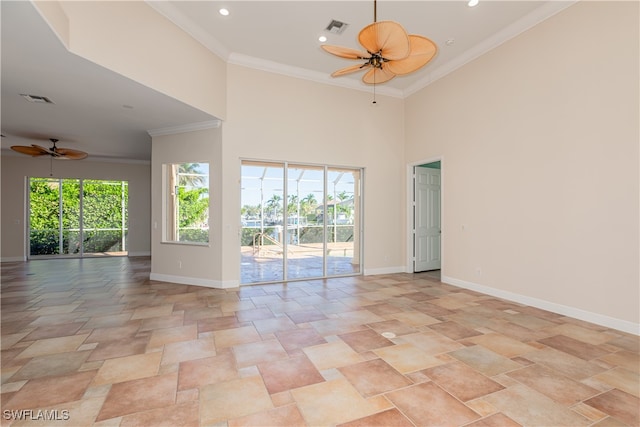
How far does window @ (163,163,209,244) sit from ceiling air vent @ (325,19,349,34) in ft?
10.3

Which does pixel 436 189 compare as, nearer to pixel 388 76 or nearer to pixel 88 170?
pixel 388 76

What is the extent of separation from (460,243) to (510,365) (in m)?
3.07

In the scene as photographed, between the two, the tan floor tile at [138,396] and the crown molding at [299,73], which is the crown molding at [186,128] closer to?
the crown molding at [299,73]

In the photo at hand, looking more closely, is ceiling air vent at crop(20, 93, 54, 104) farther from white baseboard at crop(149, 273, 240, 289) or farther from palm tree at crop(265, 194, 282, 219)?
palm tree at crop(265, 194, 282, 219)

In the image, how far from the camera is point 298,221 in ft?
19.5

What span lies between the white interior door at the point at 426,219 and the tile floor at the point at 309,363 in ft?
7.17

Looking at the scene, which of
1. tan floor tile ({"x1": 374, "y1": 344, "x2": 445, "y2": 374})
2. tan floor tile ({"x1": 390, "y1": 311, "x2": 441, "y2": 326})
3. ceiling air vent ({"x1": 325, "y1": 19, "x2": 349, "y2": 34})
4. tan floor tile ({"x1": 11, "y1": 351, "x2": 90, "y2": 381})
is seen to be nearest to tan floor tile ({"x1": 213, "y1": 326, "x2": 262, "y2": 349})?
tan floor tile ({"x1": 11, "y1": 351, "x2": 90, "y2": 381})

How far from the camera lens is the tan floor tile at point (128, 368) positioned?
2412mm

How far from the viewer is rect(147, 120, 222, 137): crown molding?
533 cm

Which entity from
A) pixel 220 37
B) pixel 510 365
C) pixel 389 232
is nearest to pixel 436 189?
pixel 389 232

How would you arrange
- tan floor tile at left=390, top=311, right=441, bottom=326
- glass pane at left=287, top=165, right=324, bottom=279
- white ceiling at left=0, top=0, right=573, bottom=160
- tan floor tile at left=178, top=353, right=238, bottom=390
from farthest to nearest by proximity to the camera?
glass pane at left=287, top=165, right=324, bottom=279, tan floor tile at left=390, top=311, right=441, bottom=326, white ceiling at left=0, top=0, right=573, bottom=160, tan floor tile at left=178, top=353, right=238, bottom=390

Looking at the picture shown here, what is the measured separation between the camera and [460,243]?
214 inches

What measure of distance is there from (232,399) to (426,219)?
576cm

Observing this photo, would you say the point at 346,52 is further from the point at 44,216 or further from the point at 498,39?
the point at 44,216
